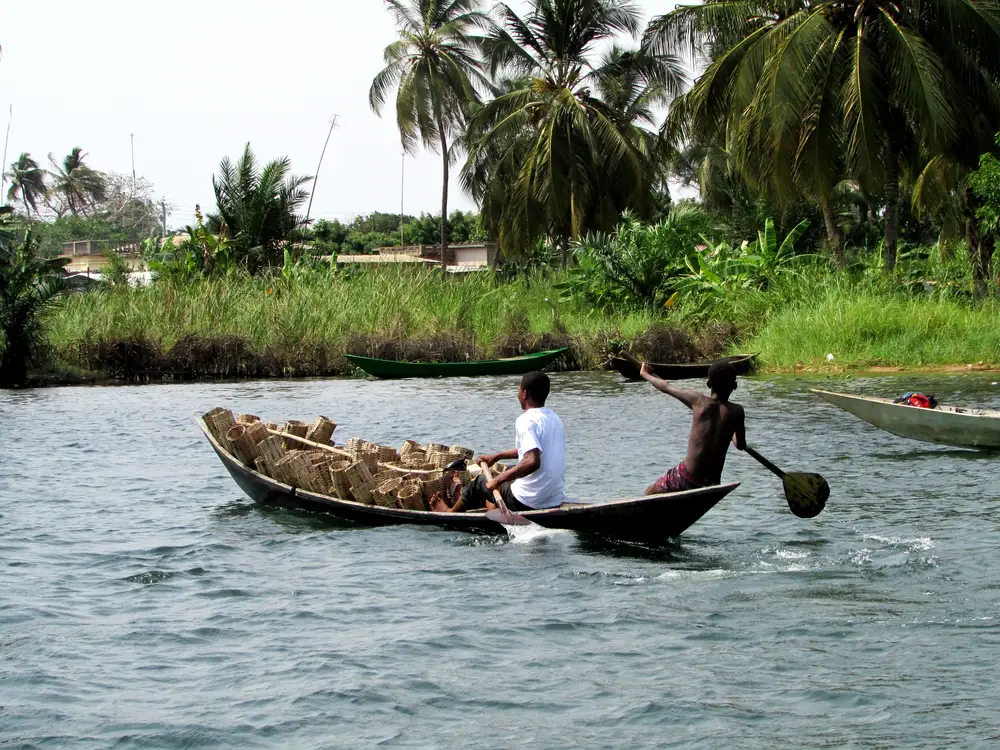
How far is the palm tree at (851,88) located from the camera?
24.2 meters

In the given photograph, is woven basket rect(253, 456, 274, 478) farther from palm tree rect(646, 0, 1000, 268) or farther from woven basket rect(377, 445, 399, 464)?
palm tree rect(646, 0, 1000, 268)

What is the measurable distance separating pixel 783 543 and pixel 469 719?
14.5 ft

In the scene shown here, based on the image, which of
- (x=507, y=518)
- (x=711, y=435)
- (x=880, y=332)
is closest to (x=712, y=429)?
(x=711, y=435)

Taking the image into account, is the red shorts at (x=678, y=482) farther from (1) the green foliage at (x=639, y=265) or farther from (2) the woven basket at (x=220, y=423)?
(1) the green foliage at (x=639, y=265)

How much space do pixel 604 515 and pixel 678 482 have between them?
71 cm

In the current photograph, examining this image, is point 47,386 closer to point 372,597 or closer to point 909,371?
point 909,371

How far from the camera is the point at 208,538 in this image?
35.3 feet

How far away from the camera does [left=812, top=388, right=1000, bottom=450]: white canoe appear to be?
45.6ft

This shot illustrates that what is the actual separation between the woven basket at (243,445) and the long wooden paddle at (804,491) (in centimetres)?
484

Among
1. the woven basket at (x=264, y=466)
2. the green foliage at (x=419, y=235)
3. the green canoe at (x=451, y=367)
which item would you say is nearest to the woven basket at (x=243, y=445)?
the woven basket at (x=264, y=466)

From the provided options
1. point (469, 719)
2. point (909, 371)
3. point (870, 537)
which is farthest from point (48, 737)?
point (909, 371)

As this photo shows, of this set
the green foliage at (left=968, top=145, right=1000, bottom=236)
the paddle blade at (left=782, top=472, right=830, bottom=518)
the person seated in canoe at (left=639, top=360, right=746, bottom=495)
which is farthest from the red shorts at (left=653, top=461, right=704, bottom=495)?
the green foliage at (left=968, top=145, right=1000, bottom=236)

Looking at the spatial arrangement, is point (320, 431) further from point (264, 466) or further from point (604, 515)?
point (604, 515)

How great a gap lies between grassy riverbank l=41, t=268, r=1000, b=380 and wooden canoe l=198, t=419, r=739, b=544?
1634 centimetres
